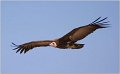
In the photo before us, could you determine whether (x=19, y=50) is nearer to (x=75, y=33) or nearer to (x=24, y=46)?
(x=24, y=46)

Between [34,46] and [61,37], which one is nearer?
[61,37]

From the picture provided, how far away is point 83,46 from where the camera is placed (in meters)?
17.5

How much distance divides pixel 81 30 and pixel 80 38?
0.34 metres

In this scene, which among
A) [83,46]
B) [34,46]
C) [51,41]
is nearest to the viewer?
[83,46]

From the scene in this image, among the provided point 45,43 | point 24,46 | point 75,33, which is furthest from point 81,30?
point 24,46

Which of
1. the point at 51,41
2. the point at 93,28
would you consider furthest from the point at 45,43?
the point at 93,28

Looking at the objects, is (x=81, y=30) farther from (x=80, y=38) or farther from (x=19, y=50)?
(x=19, y=50)

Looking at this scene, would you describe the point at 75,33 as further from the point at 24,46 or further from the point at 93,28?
the point at 24,46

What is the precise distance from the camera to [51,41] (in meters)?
18.8

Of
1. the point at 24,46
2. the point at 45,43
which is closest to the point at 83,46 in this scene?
the point at 45,43

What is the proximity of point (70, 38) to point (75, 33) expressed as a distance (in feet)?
0.84

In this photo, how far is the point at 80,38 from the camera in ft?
61.1

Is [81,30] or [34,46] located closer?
[81,30]

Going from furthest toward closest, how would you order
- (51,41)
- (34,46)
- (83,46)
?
(34,46)
(51,41)
(83,46)
